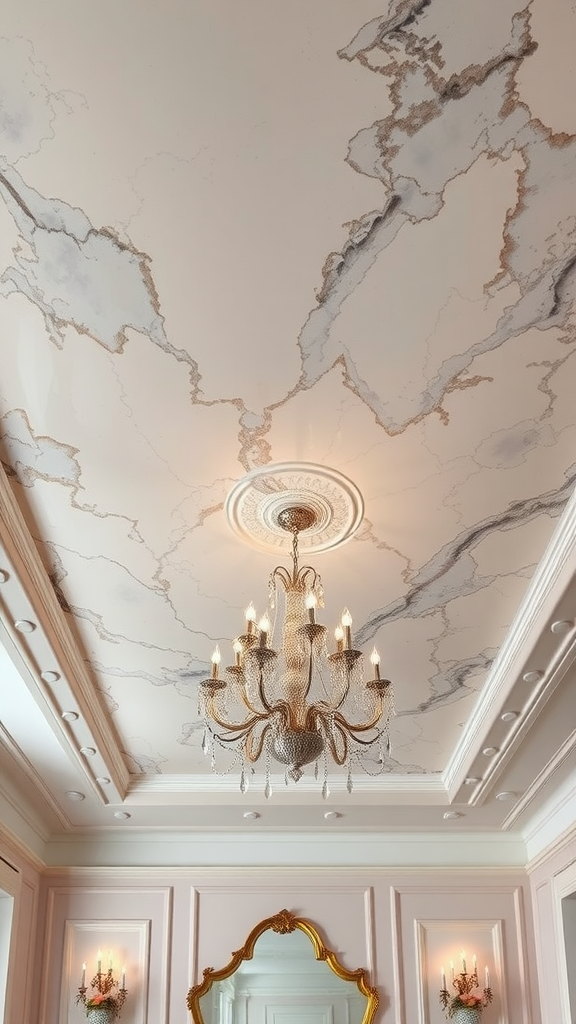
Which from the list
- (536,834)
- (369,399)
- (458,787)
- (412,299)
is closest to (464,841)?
(536,834)

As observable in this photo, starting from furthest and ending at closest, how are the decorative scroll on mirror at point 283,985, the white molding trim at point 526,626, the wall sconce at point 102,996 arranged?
1. the decorative scroll on mirror at point 283,985
2. the wall sconce at point 102,996
3. the white molding trim at point 526,626

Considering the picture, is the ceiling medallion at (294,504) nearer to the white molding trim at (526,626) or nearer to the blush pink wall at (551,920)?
the white molding trim at (526,626)

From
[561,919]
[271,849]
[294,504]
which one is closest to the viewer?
[294,504]

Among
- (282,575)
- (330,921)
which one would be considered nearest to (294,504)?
(282,575)

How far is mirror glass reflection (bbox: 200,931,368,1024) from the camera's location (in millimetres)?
5145

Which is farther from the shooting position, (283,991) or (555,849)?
(283,991)

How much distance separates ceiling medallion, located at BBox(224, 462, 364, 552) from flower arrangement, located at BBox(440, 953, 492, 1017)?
3184mm

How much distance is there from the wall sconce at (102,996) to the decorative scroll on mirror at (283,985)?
37 centimetres

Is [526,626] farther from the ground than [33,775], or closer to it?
farther from the ground

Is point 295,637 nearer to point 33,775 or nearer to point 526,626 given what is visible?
point 526,626

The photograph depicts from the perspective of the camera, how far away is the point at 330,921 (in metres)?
5.36

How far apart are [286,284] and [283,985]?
4.35m

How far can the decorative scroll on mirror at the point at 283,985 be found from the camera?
5137 millimetres

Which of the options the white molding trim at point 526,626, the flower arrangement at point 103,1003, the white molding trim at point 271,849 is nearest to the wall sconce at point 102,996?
the flower arrangement at point 103,1003
